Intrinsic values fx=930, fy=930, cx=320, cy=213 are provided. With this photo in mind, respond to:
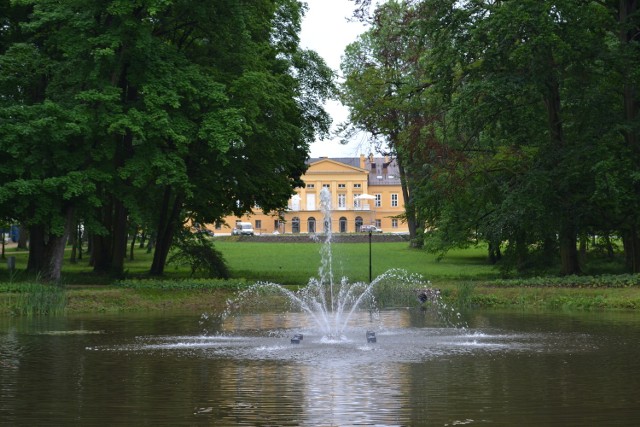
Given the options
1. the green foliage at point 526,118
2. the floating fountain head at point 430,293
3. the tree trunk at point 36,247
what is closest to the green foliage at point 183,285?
the tree trunk at point 36,247

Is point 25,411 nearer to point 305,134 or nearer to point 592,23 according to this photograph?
point 592,23

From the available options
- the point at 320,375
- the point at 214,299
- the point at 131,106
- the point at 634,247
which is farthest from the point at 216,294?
the point at 320,375

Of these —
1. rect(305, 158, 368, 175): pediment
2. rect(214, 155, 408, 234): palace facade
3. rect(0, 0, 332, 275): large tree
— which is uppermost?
rect(305, 158, 368, 175): pediment

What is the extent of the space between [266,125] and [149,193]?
5.17 metres

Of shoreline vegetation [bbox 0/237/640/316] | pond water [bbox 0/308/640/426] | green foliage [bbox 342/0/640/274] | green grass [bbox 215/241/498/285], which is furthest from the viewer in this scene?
green grass [bbox 215/241/498/285]

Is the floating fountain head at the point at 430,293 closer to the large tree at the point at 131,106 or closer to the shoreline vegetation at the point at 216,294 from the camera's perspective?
the shoreline vegetation at the point at 216,294

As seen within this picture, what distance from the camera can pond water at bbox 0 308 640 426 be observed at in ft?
33.0

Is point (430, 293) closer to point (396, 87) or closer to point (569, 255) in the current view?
point (569, 255)

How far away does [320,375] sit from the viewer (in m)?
12.9

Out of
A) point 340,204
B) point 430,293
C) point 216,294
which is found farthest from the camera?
point 340,204

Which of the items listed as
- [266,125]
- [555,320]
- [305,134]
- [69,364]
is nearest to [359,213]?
[305,134]

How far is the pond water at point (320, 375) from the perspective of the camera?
1005 centimetres

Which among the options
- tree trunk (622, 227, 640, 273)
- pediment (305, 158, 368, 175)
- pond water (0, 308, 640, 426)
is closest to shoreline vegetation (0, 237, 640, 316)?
tree trunk (622, 227, 640, 273)

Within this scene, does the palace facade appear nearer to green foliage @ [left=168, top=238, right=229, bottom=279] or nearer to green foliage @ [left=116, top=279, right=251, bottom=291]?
green foliage @ [left=168, top=238, right=229, bottom=279]
